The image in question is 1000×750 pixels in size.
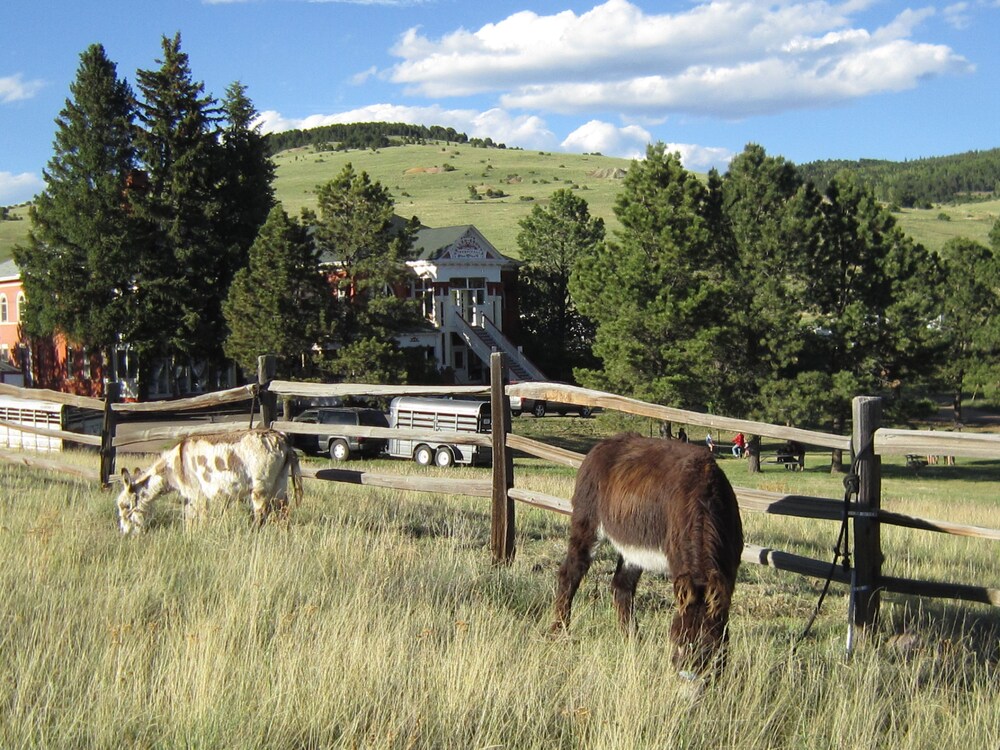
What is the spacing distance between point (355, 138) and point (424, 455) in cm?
16220

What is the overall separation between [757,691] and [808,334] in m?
36.1

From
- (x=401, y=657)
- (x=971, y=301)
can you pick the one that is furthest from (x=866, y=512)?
(x=971, y=301)

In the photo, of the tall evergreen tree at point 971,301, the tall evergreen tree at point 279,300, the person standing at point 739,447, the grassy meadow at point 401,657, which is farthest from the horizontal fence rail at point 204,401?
the tall evergreen tree at point 971,301

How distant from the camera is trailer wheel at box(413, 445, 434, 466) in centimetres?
3184

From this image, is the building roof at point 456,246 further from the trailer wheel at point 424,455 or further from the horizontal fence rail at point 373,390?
the horizontal fence rail at point 373,390

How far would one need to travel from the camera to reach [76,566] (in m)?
6.11

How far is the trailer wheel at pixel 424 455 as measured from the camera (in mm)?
31844

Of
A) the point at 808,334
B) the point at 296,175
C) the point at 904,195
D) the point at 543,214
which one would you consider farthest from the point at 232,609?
the point at 904,195

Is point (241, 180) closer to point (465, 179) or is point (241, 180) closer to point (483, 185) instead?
point (483, 185)

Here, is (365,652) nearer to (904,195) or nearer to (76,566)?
(76,566)

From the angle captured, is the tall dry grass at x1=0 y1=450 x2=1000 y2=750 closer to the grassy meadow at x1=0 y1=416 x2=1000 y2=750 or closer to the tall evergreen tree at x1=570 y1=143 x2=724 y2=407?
the grassy meadow at x1=0 y1=416 x2=1000 y2=750

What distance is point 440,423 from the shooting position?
3350 cm

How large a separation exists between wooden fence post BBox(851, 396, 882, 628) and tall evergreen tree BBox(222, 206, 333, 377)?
3143 cm

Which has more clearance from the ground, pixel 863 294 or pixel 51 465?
pixel 863 294
